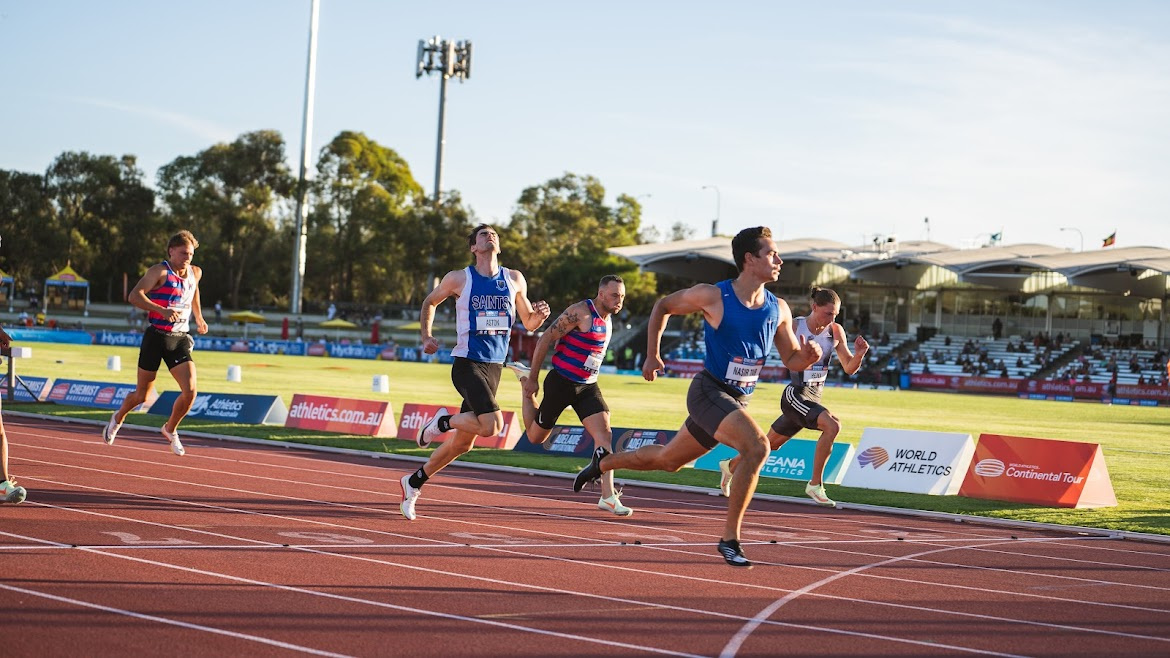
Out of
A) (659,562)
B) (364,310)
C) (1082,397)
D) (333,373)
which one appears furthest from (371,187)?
(659,562)

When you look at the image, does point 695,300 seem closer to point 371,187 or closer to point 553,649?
point 553,649

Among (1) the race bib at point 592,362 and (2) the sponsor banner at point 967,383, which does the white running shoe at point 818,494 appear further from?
(2) the sponsor banner at point 967,383

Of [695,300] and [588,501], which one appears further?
[588,501]

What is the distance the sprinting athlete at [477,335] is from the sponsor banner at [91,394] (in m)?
15.3

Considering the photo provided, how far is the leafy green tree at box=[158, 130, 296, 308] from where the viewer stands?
86875mm

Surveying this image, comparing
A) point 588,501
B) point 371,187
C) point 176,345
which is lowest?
point 588,501

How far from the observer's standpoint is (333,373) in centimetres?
4750

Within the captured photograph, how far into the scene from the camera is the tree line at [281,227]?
8469 cm

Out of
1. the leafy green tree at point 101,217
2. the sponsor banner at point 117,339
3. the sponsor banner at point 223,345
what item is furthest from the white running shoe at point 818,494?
the leafy green tree at point 101,217

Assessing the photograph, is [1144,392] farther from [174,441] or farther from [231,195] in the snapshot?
[231,195]

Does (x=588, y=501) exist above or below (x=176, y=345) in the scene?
below

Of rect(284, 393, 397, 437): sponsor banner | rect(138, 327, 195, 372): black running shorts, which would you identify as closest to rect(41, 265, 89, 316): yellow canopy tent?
rect(284, 393, 397, 437): sponsor banner

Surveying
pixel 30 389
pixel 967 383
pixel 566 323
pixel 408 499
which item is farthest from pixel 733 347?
pixel 967 383

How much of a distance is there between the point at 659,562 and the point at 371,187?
8164cm
